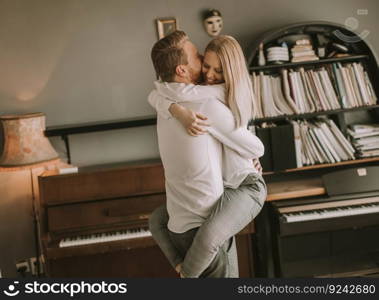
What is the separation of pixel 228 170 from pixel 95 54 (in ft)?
6.45

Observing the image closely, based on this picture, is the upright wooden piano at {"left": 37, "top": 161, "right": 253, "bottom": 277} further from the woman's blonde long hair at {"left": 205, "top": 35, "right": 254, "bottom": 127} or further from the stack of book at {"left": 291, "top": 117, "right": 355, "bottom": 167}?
the woman's blonde long hair at {"left": 205, "top": 35, "right": 254, "bottom": 127}

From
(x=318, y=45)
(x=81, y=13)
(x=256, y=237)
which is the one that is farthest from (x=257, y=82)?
(x=81, y=13)

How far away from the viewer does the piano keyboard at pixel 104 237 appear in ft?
8.51

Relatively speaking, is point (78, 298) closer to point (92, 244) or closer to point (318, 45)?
point (92, 244)

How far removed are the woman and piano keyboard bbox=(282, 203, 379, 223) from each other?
4.60 feet

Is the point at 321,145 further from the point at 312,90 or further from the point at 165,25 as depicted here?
the point at 165,25

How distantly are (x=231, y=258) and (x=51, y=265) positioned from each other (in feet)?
5.38

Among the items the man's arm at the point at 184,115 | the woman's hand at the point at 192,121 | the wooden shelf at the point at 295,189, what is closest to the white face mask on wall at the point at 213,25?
the wooden shelf at the point at 295,189

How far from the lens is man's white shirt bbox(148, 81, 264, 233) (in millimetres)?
1370

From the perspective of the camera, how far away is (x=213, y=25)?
9.93 feet

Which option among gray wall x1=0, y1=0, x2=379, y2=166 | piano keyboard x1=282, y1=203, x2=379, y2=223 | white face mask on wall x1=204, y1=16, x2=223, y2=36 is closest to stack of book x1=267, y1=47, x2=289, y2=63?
gray wall x1=0, y1=0, x2=379, y2=166

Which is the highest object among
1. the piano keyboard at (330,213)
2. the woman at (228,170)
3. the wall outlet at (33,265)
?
the woman at (228,170)

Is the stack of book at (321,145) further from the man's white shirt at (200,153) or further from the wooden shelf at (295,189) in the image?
the man's white shirt at (200,153)

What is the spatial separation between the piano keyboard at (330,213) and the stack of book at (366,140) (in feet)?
1.36
